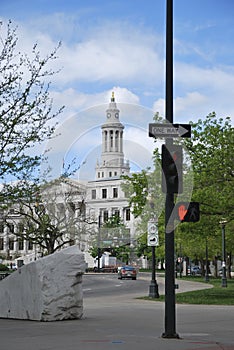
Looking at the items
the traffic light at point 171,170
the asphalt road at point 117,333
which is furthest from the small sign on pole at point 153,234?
the traffic light at point 171,170

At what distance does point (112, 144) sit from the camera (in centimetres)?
1636

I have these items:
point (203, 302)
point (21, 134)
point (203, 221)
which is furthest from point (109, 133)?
point (203, 302)

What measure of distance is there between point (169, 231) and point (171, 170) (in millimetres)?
1229

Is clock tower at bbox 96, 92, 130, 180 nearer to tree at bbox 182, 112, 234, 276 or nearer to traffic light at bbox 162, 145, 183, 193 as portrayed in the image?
traffic light at bbox 162, 145, 183, 193

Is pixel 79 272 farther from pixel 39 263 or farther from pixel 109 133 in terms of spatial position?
pixel 109 133

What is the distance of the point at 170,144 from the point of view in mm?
12758

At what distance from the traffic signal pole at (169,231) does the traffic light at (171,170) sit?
0.47ft

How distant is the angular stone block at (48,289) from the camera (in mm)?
16359

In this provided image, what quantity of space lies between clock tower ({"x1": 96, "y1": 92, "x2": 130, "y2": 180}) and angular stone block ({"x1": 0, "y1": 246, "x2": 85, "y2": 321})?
2632 millimetres

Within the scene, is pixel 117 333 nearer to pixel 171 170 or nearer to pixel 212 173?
pixel 171 170

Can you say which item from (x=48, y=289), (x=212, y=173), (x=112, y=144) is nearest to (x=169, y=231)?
(x=112, y=144)

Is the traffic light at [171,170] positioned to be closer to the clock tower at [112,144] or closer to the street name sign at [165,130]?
the street name sign at [165,130]

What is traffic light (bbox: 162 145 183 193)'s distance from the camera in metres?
12.3

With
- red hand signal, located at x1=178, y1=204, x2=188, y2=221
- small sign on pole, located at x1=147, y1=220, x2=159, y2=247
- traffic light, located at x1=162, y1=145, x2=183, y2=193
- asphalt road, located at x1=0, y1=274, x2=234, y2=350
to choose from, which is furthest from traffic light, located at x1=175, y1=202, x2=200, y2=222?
small sign on pole, located at x1=147, y1=220, x2=159, y2=247
